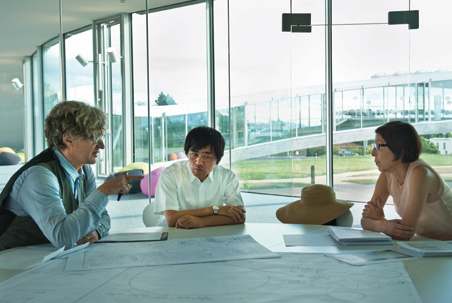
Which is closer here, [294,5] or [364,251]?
[364,251]

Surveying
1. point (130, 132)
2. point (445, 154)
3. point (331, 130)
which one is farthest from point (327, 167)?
point (130, 132)

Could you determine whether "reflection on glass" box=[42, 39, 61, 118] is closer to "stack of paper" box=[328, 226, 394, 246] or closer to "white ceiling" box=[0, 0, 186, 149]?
"white ceiling" box=[0, 0, 186, 149]

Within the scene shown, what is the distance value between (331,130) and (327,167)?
0.58m

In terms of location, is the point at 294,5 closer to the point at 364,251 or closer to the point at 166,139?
the point at 166,139

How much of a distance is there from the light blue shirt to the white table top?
12.4 inches

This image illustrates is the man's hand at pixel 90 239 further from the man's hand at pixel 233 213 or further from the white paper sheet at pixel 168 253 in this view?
Result: the man's hand at pixel 233 213

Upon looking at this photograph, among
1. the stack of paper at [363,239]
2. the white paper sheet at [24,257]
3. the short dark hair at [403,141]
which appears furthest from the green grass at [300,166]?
the white paper sheet at [24,257]

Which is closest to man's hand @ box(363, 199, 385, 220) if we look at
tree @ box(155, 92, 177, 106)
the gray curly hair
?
the gray curly hair

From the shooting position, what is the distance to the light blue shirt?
1.76m

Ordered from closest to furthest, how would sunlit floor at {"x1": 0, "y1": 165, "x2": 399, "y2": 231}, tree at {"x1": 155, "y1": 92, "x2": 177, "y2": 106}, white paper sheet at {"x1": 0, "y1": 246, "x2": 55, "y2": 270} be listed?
white paper sheet at {"x1": 0, "y1": 246, "x2": 55, "y2": 270}, sunlit floor at {"x1": 0, "y1": 165, "x2": 399, "y2": 231}, tree at {"x1": 155, "y1": 92, "x2": 177, "y2": 106}

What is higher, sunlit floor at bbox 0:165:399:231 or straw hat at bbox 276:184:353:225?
straw hat at bbox 276:184:353:225

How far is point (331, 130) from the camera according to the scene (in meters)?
6.29

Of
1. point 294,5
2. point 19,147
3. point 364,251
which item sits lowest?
point 364,251

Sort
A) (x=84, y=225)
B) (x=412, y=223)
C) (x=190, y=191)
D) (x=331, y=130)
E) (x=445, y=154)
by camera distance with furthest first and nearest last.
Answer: (x=331, y=130), (x=445, y=154), (x=190, y=191), (x=412, y=223), (x=84, y=225)
